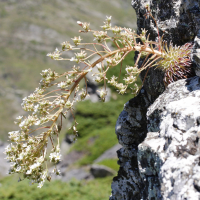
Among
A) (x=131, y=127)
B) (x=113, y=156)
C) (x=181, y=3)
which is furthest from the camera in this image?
(x=113, y=156)

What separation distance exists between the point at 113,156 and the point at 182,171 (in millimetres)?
9821

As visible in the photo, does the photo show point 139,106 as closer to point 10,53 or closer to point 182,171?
point 182,171

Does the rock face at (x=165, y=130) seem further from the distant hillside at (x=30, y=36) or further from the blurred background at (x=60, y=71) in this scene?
the distant hillside at (x=30, y=36)

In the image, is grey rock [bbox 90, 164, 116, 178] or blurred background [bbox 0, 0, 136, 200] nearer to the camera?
blurred background [bbox 0, 0, 136, 200]

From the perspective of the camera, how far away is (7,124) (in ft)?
84.5

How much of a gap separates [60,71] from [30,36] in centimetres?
1278

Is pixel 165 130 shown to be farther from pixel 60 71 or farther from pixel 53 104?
pixel 60 71

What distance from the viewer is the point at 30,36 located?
42.2 m

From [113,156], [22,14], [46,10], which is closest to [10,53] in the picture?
[22,14]

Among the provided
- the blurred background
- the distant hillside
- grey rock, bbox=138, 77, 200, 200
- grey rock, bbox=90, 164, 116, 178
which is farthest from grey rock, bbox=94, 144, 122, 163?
the distant hillside

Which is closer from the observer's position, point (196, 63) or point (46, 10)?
point (196, 63)

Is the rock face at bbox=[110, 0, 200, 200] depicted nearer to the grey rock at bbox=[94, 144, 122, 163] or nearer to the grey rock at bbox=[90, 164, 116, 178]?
the grey rock at bbox=[90, 164, 116, 178]

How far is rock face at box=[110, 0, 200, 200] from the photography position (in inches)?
55.3

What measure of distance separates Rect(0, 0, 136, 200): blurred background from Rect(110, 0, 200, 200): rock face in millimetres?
3012
